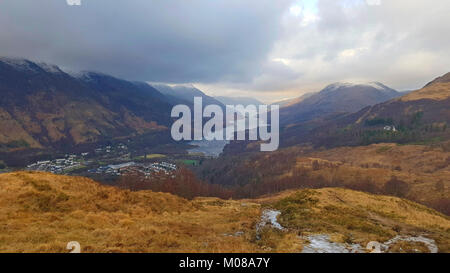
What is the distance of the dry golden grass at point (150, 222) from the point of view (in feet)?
64.7

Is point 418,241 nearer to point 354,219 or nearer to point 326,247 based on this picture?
point 354,219

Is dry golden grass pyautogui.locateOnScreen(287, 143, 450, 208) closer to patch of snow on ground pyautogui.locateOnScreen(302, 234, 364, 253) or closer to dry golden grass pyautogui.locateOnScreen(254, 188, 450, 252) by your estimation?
dry golden grass pyautogui.locateOnScreen(254, 188, 450, 252)

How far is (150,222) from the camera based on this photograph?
28141mm

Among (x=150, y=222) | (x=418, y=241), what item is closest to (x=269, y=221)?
(x=150, y=222)

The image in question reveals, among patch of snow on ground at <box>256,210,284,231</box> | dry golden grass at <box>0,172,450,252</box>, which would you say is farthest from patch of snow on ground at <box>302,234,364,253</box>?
patch of snow on ground at <box>256,210,284,231</box>

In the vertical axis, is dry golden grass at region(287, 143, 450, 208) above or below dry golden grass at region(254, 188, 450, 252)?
below

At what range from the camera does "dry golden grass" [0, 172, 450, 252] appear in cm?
1973

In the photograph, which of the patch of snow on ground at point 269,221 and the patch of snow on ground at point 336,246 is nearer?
the patch of snow on ground at point 336,246

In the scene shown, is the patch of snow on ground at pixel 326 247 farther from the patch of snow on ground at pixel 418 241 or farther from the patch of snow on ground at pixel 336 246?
the patch of snow on ground at pixel 418 241

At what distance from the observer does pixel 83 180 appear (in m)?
43.0

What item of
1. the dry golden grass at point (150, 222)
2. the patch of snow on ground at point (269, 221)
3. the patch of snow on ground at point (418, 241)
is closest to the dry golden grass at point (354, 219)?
the dry golden grass at point (150, 222)

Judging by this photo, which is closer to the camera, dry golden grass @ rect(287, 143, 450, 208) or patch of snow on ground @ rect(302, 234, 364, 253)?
patch of snow on ground @ rect(302, 234, 364, 253)
